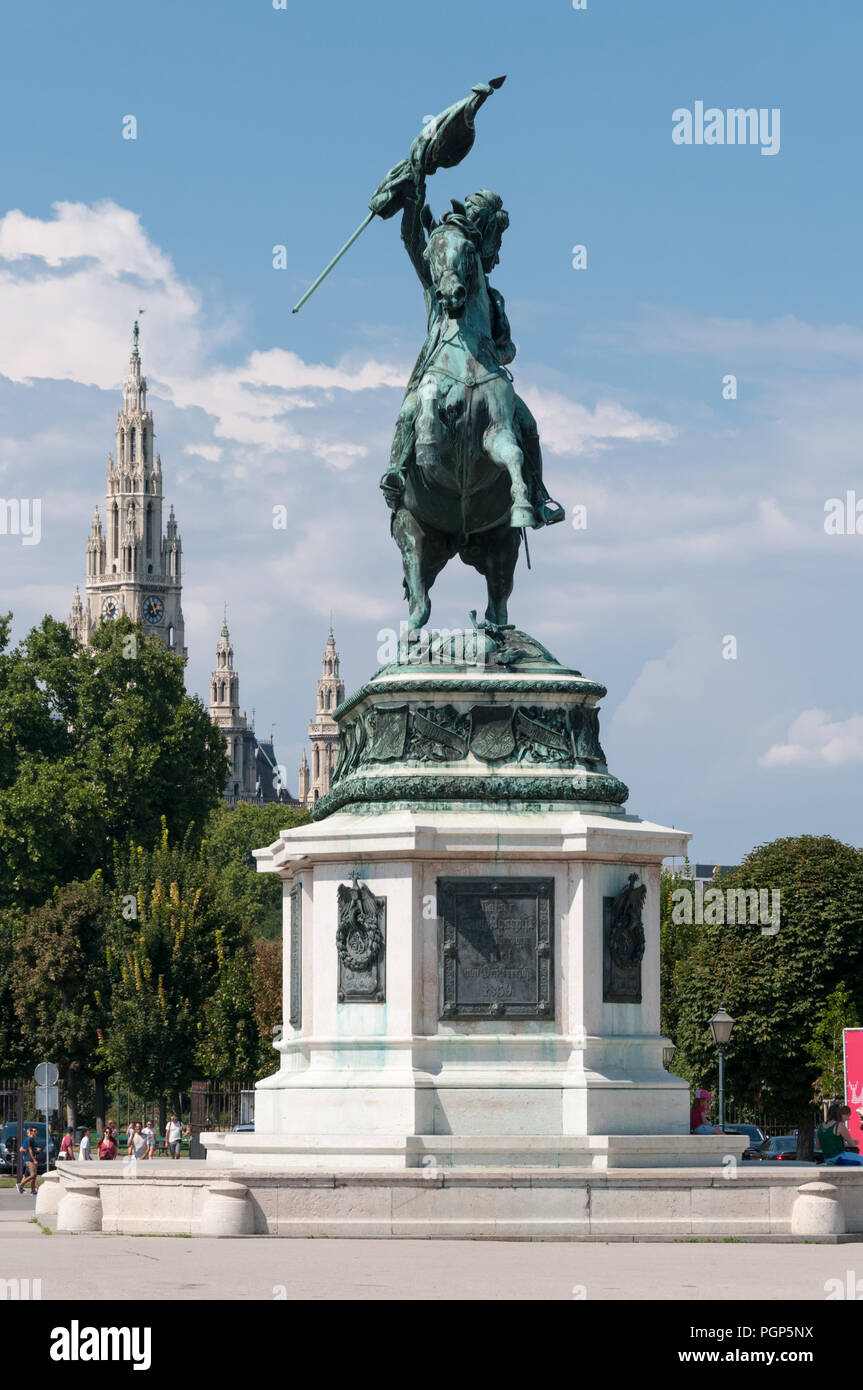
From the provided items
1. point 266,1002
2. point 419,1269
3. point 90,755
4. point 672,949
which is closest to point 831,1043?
point 672,949

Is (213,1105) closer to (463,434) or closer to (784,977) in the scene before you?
(784,977)

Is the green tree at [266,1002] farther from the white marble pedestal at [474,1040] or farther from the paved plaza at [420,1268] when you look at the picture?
the paved plaza at [420,1268]

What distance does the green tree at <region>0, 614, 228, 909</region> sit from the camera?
259ft

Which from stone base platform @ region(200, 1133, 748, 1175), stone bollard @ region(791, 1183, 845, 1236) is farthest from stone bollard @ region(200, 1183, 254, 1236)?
stone bollard @ region(791, 1183, 845, 1236)

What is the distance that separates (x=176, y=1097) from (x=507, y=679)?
47.0 meters

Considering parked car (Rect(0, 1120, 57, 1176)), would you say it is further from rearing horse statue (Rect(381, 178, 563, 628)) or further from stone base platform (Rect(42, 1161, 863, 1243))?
stone base platform (Rect(42, 1161, 863, 1243))

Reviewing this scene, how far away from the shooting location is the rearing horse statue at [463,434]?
27906 millimetres

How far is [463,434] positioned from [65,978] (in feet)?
156

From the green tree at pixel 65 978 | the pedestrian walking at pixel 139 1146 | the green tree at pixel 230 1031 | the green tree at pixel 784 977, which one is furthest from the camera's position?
the green tree at pixel 65 978

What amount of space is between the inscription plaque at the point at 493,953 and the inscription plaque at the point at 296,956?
2.34 m

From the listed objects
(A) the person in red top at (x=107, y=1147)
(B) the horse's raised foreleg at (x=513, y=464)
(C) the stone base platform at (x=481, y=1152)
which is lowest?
(A) the person in red top at (x=107, y=1147)

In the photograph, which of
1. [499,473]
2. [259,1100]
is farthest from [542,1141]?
[499,473]

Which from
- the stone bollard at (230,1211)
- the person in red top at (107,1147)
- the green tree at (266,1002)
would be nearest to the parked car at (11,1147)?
the green tree at (266,1002)

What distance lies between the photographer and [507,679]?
26.8 metres
